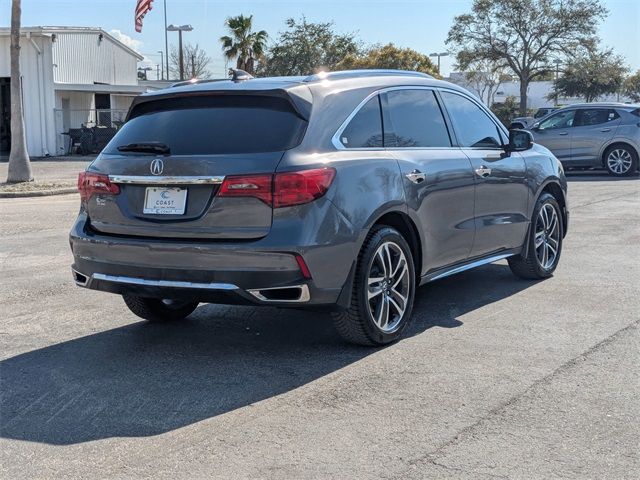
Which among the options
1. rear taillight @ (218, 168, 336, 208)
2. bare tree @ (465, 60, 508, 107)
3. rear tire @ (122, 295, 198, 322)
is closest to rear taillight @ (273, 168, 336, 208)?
rear taillight @ (218, 168, 336, 208)

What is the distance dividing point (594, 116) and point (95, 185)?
1614 cm

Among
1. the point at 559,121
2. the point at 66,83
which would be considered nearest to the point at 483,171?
the point at 559,121

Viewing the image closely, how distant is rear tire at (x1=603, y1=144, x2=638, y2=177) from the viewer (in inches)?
746

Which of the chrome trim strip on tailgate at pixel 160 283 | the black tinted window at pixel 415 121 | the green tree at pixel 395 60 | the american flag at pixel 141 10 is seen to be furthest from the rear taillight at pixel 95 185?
the green tree at pixel 395 60

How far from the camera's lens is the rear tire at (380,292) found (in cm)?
518

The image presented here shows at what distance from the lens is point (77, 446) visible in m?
3.90

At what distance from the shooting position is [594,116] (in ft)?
63.0

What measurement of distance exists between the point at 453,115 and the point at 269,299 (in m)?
2.58

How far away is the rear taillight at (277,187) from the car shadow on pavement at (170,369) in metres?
1.06

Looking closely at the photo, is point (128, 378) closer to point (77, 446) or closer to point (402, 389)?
point (77, 446)

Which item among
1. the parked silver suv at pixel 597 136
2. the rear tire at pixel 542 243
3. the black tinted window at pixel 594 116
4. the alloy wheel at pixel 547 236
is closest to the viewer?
the rear tire at pixel 542 243

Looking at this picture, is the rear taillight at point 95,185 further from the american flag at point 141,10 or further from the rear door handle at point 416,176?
the american flag at point 141,10

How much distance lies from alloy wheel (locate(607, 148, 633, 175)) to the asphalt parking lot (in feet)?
41.5

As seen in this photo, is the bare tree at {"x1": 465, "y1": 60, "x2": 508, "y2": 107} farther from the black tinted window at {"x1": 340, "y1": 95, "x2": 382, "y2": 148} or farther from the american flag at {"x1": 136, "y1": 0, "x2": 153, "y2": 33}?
the black tinted window at {"x1": 340, "y1": 95, "x2": 382, "y2": 148}
